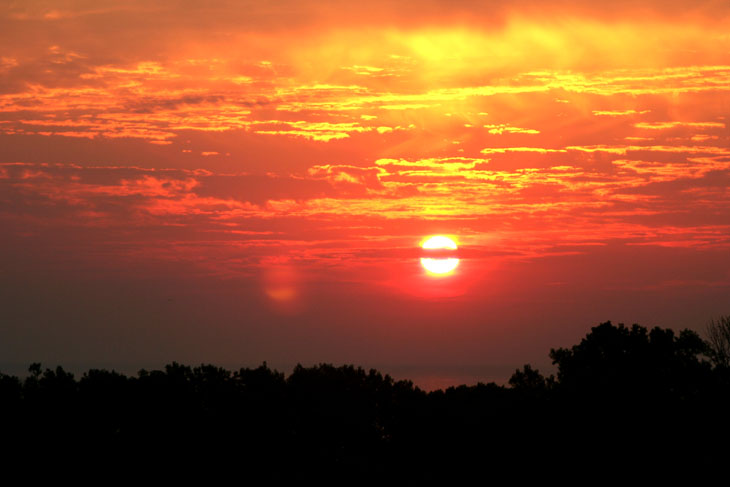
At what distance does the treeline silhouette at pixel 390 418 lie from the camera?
2103 inches

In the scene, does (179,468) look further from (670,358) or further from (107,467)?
(670,358)

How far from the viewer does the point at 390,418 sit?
2598 inches

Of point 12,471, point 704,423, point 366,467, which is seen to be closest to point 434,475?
point 366,467

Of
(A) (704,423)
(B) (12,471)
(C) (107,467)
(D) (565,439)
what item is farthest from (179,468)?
(A) (704,423)

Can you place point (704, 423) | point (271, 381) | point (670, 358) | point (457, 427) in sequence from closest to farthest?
point (704, 423), point (457, 427), point (670, 358), point (271, 381)

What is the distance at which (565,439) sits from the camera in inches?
2103

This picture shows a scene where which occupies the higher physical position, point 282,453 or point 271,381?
point 271,381

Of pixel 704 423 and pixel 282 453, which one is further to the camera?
pixel 282 453

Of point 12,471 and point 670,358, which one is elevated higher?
point 670,358

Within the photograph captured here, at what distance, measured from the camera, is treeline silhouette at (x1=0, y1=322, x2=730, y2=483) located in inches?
2103

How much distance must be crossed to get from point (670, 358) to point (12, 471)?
39.5 meters

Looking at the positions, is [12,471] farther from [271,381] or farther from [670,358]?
[670,358]

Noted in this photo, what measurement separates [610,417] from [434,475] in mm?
9995

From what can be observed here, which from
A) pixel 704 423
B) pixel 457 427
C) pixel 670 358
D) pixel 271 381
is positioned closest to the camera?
pixel 704 423
